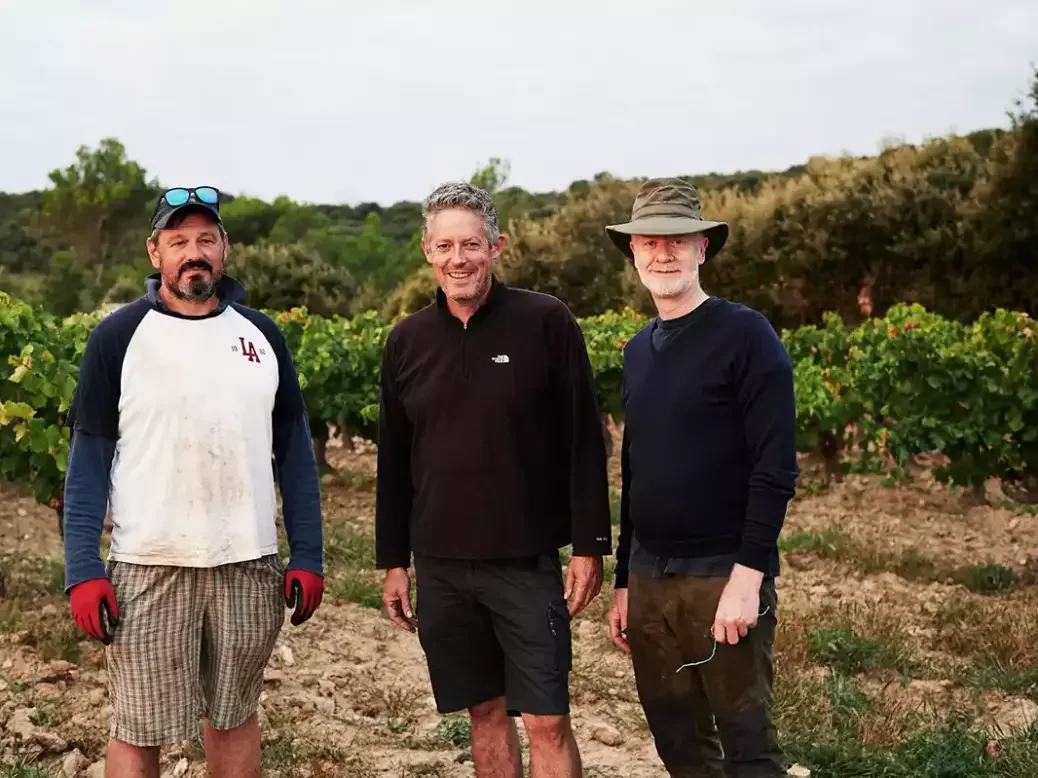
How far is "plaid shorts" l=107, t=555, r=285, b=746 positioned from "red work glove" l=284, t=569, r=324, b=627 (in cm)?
8

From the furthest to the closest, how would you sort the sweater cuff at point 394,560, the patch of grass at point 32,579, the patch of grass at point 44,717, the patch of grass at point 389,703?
the patch of grass at point 32,579, the patch of grass at point 389,703, the patch of grass at point 44,717, the sweater cuff at point 394,560

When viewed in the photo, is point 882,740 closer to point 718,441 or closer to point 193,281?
point 718,441

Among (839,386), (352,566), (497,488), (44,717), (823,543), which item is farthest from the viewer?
(839,386)

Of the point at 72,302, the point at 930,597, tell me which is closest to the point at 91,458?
the point at 930,597

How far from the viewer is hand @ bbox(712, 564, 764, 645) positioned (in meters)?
2.62

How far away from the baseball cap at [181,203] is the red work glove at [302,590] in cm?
106

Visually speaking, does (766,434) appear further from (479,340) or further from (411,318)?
(411,318)

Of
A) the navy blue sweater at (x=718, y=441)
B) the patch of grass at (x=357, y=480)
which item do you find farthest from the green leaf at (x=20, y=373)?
the patch of grass at (x=357, y=480)

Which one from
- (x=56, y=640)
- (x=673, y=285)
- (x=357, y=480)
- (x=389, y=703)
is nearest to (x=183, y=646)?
(x=673, y=285)

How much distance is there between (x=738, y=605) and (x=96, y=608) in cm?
169

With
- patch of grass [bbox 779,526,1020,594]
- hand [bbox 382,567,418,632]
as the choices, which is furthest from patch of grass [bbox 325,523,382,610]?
patch of grass [bbox 779,526,1020,594]

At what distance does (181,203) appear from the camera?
2.82m

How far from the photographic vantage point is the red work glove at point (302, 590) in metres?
2.98

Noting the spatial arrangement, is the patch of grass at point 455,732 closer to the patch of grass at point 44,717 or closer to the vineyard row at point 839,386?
the patch of grass at point 44,717
